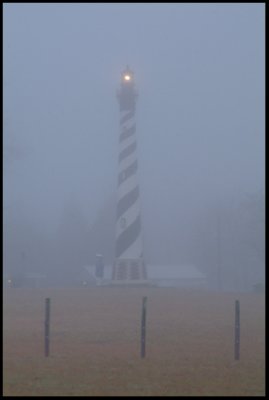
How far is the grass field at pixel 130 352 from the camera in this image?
12883 mm

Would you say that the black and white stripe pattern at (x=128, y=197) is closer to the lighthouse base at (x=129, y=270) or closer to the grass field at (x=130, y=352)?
the lighthouse base at (x=129, y=270)

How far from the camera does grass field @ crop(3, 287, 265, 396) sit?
12883 millimetres

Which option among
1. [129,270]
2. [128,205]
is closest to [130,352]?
[129,270]

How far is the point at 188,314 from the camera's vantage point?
2720 centimetres

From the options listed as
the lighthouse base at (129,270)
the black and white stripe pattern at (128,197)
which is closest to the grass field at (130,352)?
the lighthouse base at (129,270)

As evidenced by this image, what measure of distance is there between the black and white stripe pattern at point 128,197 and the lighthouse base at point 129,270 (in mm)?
257

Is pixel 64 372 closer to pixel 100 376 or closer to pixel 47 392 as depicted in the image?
pixel 100 376

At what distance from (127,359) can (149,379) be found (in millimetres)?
2274

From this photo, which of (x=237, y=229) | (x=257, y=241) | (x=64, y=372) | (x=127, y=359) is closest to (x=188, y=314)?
(x=127, y=359)

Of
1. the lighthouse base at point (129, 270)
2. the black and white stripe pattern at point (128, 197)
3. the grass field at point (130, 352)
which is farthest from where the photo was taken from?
the black and white stripe pattern at point (128, 197)

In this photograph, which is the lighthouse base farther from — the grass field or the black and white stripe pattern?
the grass field

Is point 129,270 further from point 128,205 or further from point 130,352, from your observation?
point 130,352

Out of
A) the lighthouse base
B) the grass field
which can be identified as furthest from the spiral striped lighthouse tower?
the grass field

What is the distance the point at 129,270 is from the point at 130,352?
106 ft
